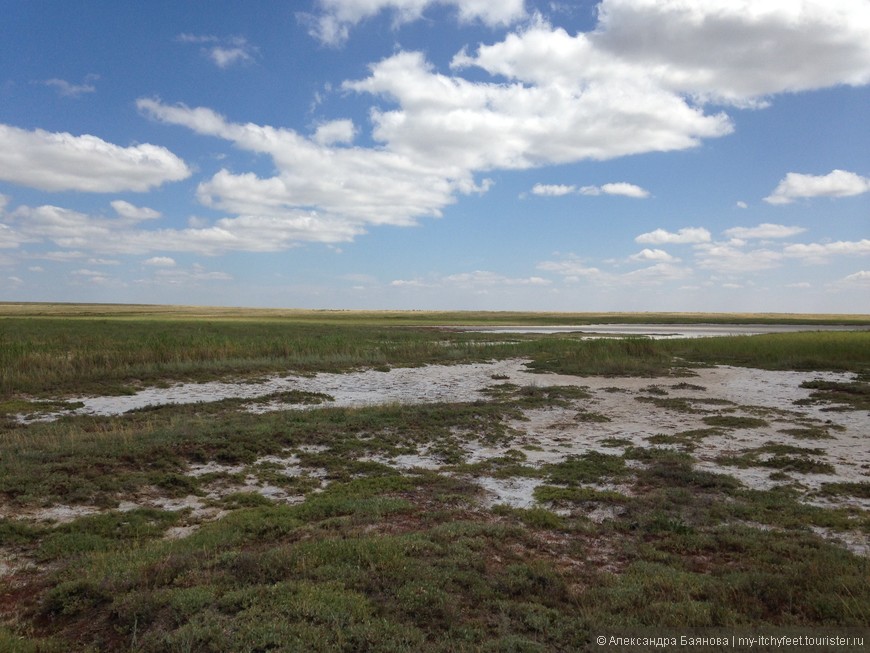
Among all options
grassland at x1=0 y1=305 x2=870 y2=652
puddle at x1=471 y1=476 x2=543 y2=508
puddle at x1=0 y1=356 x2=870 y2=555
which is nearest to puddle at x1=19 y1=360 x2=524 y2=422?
puddle at x1=0 y1=356 x2=870 y2=555

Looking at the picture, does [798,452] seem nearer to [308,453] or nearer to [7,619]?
[308,453]

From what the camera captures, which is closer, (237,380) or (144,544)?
A: (144,544)

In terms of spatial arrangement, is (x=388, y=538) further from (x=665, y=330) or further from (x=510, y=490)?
(x=665, y=330)

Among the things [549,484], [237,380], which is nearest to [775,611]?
[549,484]

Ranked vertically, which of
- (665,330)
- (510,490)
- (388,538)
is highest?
(665,330)

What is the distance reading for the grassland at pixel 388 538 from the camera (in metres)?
5.39

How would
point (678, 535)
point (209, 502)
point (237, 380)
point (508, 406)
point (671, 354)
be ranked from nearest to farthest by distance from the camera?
point (678, 535)
point (209, 502)
point (508, 406)
point (237, 380)
point (671, 354)

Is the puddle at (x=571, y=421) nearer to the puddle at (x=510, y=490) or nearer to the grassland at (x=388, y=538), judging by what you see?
the puddle at (x=510, y=490)

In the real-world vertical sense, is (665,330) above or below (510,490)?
above

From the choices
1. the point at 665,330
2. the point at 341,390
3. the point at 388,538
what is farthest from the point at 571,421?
the point at 665,330

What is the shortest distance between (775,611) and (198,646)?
19.1ft

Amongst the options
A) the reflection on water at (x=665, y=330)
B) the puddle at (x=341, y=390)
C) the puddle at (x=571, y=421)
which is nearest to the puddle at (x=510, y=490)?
the puddle at (x=571, y=421)

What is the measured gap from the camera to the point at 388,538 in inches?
284

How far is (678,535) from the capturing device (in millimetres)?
8023
